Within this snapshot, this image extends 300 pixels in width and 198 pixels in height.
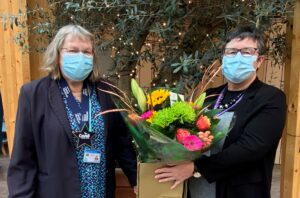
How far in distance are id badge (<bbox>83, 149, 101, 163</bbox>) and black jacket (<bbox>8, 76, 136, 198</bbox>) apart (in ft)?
0.21

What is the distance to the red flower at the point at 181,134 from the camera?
1.66 metres

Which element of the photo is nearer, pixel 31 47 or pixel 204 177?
pixel 204 177

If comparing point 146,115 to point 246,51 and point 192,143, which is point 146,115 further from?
point 246,51

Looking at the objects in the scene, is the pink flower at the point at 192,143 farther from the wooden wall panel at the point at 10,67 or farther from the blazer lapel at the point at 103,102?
the wooden wall panel at the point at 10,67

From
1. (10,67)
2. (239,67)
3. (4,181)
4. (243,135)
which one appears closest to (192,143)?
(243,135)

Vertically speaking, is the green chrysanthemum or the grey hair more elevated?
the grey hair

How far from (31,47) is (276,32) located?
1973 millimetres

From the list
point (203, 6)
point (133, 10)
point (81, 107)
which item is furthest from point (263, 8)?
point (81, 107)

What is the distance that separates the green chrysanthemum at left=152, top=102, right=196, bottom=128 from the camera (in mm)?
1663

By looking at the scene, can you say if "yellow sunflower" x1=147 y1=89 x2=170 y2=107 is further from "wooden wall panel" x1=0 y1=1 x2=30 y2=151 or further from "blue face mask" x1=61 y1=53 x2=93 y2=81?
"wooden wall panel" x1=0 y1=1 x2=30 y2=151

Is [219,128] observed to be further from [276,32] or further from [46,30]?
[46,30]

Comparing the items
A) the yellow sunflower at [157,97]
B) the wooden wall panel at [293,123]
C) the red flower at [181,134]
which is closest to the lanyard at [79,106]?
the yellow sunflower at [157,97]

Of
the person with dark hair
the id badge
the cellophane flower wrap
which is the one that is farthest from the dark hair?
the id badge

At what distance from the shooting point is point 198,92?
6.51 feet
